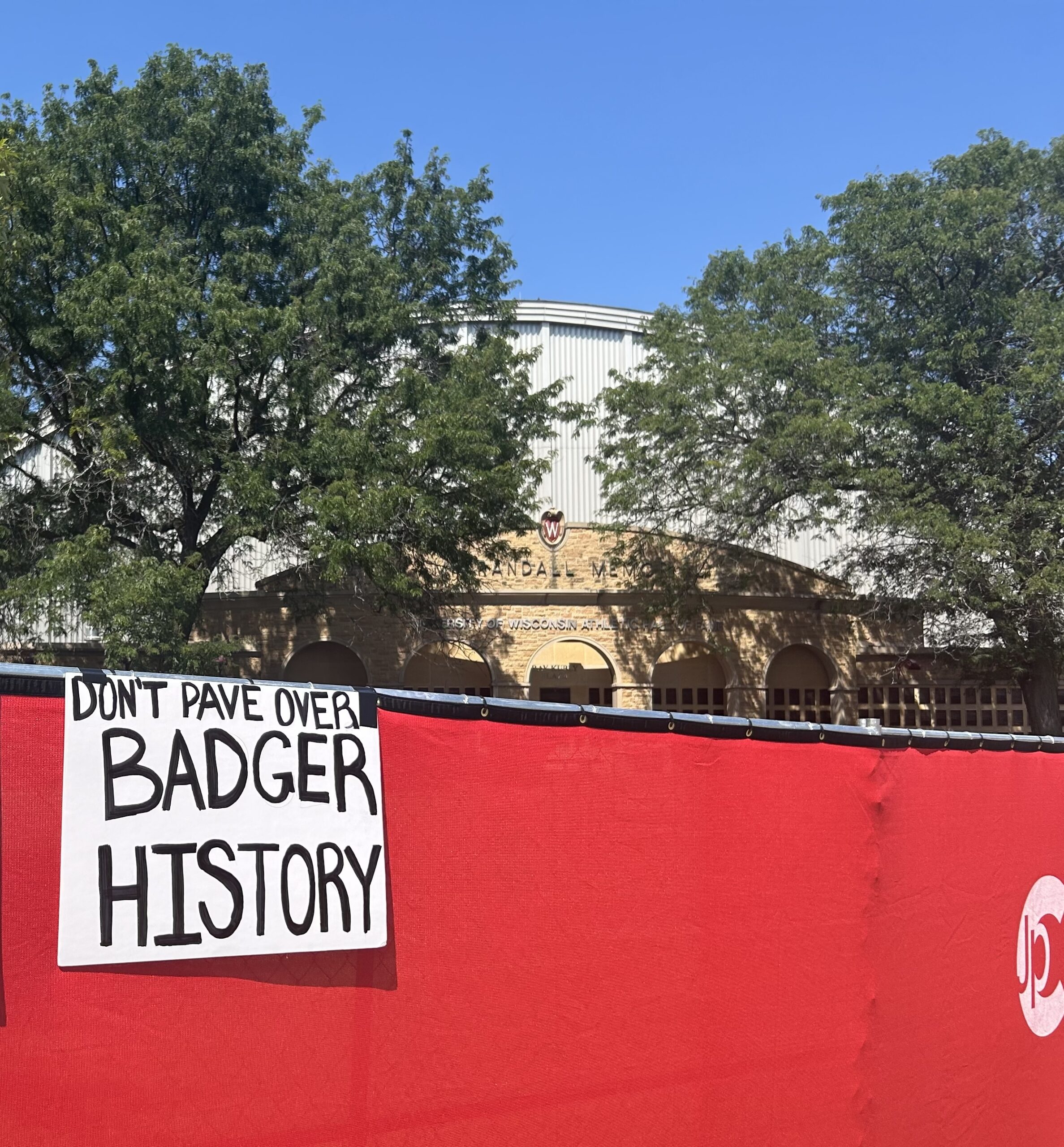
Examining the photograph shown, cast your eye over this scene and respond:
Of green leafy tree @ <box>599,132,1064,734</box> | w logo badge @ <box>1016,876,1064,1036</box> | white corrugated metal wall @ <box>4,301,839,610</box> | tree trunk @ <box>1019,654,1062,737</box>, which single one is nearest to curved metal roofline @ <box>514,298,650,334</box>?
white corrugated metal wall @ <box>4,301,839,610</box>

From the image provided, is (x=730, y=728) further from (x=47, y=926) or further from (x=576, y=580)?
(x=576, y=580)

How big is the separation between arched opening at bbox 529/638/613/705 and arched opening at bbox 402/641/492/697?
1.17m

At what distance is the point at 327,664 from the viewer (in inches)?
1000

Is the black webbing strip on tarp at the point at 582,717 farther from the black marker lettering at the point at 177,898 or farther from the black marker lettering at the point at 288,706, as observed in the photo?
the black marker lettering at the point at 177,898

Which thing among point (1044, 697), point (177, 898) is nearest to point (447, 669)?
point (1044, 697)

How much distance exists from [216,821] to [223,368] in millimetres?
15384

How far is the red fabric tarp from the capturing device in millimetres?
2889

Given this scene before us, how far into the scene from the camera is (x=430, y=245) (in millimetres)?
21906

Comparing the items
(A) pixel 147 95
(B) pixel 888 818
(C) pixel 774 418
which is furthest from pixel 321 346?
(B) pixel 888 818

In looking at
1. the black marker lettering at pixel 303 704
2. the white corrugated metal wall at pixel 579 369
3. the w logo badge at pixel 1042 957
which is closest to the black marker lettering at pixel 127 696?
the black marker lettering at pixel 303 704

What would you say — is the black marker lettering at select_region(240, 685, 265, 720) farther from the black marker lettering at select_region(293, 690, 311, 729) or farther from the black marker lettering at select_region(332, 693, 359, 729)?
the black marker lettering at select_region(332, 693, 359, 729)

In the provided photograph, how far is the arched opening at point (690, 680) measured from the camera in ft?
87.1

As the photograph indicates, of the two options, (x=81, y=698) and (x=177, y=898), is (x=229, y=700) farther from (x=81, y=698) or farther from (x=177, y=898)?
(x=177, y=898)

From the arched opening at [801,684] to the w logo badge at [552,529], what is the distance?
6.00m
